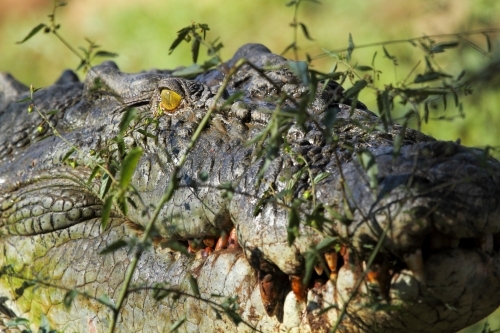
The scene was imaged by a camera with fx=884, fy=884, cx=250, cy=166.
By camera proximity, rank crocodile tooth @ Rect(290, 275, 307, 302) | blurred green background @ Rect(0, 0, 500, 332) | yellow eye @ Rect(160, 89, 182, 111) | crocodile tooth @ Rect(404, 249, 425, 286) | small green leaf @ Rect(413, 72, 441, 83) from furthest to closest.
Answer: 1. blurred green background @ Rect(0, 0, 500, 332)
2. yellow eye @ Rect(160, 89, 182, 111)
3. crocodile tooth @ Rect(290, 275, 307, 302)
4. small green leaf @ Rect(413, 72, 441, 83)
5. crocodile tooth @ Rect(404, 249, 425, 286)

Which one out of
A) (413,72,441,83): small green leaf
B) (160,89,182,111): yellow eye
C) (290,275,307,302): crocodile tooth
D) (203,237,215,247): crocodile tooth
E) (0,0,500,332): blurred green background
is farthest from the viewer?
(0,0,500,332): blurred green background

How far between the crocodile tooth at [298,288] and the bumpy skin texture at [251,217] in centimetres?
2

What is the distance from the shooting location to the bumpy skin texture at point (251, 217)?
2523 mm

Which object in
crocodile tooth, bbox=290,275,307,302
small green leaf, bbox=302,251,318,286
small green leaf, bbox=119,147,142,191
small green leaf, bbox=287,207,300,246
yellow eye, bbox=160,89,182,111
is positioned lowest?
small green leaf, bbox=302,251,318,286

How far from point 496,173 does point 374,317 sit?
1.85ft

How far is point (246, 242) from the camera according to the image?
2.82m

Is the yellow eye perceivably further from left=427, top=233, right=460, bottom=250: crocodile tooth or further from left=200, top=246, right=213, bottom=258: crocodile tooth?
left=427, top=233, right=460, bottom=250: crocodile tooth

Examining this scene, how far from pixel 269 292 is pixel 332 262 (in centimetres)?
32

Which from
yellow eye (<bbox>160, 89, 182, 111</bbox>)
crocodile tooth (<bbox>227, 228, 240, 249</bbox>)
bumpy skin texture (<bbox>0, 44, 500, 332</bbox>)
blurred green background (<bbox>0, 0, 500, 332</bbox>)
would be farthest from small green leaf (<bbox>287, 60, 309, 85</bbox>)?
blurred green background (<bbox>0, 0, 500, 332</bbox>)

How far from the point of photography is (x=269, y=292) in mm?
2861

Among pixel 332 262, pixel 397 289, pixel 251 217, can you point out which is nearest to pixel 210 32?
pixel 251 217

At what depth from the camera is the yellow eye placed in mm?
3775

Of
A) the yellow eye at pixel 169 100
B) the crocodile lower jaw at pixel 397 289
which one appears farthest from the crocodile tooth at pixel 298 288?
the yellow eye at pixel 169 100

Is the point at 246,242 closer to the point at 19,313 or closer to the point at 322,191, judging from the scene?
the point at 322,191
